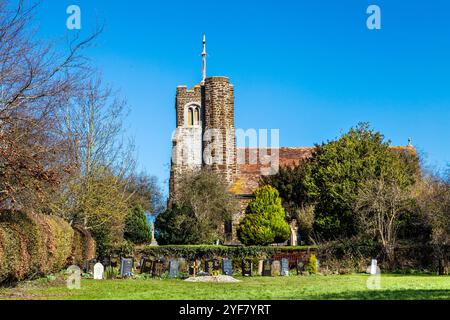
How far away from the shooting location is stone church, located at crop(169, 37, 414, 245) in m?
59.1

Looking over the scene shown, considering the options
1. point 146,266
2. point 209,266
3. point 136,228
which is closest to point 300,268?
point 209,266

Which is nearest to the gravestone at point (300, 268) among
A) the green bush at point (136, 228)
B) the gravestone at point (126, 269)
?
the gravestone at point (126, 269)

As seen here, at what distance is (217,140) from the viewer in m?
60.3

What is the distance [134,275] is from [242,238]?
18423 millimetres

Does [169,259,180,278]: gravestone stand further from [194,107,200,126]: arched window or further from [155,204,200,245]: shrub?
[194,107,200,126]: arched window

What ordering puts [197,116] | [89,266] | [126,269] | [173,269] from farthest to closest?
1. [197,116]
2. [89,266]
3. [173,269]
4. [126,269]

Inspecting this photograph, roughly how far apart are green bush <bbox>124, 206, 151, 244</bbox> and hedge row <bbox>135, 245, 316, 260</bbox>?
9690mm

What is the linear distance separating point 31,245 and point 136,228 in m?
28.5

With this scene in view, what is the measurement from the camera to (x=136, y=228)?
49.4 m

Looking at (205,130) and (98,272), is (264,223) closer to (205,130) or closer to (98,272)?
(205,130)

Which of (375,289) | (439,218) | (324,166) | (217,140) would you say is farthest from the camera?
(217,140)

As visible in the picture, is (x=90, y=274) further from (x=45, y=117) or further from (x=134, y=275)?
(x=45, y=117)

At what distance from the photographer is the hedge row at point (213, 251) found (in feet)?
121
